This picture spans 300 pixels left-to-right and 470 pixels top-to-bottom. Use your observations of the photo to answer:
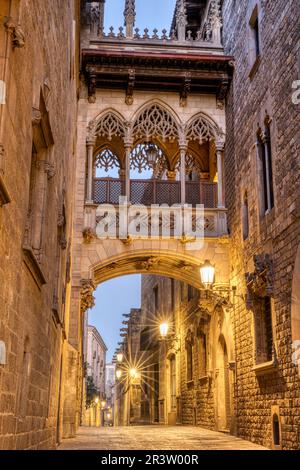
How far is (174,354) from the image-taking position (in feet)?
79.3

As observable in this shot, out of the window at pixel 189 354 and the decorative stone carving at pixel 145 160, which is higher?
the decorative stone carving at pixel 145 160

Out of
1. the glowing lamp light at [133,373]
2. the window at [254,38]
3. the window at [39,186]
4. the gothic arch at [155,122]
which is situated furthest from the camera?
the glowing lamp light at [133,373]

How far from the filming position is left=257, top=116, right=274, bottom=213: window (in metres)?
12.5

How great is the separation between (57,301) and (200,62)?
921 cm

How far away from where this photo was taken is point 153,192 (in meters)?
16.4

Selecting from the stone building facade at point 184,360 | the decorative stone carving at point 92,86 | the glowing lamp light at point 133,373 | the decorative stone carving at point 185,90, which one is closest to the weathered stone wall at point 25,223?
the decorative stone carving at point 92,86

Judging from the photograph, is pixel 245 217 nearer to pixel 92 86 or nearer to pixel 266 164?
pixel 266 164

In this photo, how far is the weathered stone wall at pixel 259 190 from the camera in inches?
417

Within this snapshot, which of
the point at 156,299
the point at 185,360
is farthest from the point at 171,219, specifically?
the point at 156,299

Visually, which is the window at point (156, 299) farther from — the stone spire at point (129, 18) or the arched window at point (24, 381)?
the arched window at point (24, 381)

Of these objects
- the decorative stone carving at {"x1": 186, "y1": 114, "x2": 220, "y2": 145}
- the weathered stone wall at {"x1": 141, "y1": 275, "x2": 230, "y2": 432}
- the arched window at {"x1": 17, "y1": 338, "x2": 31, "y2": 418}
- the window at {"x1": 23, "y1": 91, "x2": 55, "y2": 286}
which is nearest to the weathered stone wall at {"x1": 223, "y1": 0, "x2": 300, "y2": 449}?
the decorative stone carving at {"x1": 186, "y1": 114, "x2": 220, "y2": 145}

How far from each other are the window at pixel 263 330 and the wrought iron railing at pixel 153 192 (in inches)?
176

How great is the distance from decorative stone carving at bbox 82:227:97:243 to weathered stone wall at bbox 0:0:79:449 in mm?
5844
